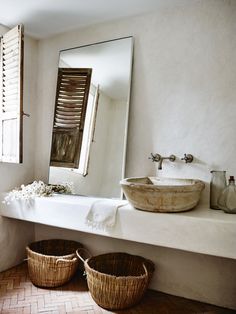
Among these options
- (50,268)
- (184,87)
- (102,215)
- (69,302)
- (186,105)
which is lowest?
(69,302)

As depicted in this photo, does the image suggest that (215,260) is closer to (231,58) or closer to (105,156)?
(105,156)

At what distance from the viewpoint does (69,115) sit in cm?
273

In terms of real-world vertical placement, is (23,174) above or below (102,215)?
above

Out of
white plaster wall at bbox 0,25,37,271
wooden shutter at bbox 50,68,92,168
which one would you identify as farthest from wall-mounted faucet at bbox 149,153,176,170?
white plaster wall at bbox 0,25,37,271

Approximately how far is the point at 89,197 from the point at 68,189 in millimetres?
278

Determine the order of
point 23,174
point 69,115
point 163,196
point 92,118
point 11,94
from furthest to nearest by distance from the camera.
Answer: point 23,174
point 69,115
point 92,118
point 11,94
point 163,196

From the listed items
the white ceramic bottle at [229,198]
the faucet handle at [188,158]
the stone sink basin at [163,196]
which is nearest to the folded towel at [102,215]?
the stone sink basin at [163,196]

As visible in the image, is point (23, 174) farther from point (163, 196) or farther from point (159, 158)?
point (163, 196)

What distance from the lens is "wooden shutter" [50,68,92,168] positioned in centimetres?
264

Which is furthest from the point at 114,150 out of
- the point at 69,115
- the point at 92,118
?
the point at 69,115

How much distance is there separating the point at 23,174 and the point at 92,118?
1.01 m

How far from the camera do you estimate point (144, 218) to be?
1896mm

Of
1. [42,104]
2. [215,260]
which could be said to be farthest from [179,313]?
[42,104]

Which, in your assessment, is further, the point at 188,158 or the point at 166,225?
the point at 188,158
